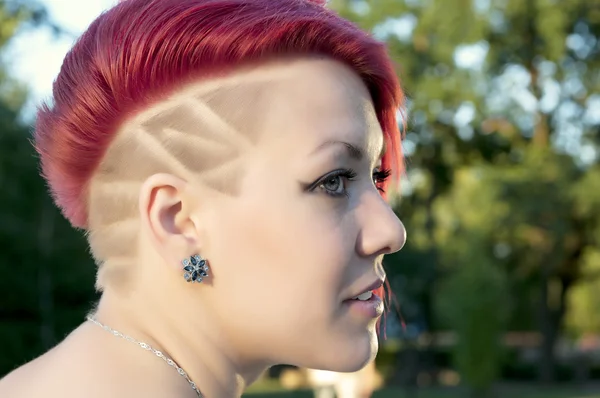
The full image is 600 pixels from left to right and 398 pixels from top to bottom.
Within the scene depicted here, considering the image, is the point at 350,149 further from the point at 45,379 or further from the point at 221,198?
the point at 45,379

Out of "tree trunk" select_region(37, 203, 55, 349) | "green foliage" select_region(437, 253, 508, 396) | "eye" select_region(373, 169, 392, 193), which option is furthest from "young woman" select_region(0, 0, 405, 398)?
"green foliage" select_region(437, 253, 508, 396)

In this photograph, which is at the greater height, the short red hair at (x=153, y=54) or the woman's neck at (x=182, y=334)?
the short red hair at (x=153, y=54)

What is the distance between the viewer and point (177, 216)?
1355 millimetres

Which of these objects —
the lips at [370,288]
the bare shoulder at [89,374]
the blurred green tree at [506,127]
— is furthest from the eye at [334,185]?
the blurred green tree at [506,127]

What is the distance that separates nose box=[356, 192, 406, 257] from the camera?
1.36m

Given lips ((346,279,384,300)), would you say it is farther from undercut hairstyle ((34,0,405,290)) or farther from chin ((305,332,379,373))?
undercut hairstyle ((34,0,405,290))

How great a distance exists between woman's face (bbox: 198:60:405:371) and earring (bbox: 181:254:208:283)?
17 millimetres

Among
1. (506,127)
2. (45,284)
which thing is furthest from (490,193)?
(45,284)

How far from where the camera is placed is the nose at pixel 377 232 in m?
1.36

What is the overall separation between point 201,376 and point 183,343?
68 mm

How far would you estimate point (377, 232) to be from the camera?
4.46 ft

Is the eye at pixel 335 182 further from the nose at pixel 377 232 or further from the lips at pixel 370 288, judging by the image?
the lips at pixel 370 288

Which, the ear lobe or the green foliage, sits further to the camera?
the green foliage

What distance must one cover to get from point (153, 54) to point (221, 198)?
26cm
